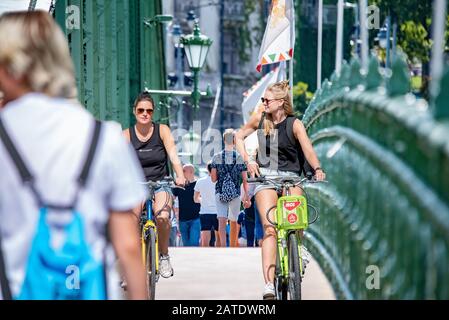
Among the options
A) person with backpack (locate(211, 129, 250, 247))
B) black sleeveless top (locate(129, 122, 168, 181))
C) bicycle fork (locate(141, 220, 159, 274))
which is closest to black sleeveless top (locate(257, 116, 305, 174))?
black sleeveless top (locate(129, 122, 168, 181))

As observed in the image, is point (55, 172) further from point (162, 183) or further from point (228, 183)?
point (228, 183)

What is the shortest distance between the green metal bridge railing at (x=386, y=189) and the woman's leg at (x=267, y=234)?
469 millimetres

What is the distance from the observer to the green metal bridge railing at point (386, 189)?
211 inches

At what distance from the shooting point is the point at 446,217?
512 cm

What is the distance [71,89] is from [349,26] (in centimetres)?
6685

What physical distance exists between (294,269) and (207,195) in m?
8.53

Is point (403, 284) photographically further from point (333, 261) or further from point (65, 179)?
point (333, 261)

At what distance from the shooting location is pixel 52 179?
419cm

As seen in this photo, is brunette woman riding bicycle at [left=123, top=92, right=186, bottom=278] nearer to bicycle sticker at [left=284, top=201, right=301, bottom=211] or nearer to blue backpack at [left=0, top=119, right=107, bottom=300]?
bicycle sticker at [left=284, top=201, right=301, bottom=211]

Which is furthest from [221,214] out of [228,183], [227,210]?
[228,183]

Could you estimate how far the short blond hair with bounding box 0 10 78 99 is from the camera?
4.23m

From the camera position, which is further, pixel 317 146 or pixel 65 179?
pixel 317 146

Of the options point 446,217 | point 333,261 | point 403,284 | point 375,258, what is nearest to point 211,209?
point 333,261
